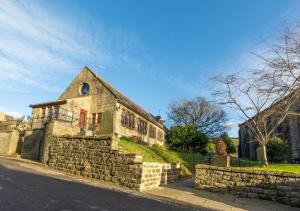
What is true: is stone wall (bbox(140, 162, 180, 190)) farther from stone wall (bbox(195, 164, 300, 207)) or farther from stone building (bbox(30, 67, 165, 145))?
stone building (bbox(30, 67, 165, 145))

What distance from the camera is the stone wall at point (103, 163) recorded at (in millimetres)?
11469

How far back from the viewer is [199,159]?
2409 centimetres

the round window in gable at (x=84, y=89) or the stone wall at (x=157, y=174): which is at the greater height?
the round window in gable at (x=84, y=89)

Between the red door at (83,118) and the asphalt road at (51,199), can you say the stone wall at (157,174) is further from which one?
the red door at (83,118)

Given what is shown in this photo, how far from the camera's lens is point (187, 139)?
29047mm

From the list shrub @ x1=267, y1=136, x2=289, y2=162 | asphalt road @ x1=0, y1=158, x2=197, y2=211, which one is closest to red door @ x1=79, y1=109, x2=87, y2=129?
asphalt road @ x1=0, y1=158, x2=197, y2=211

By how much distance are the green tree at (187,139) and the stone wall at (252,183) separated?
15.9 meters

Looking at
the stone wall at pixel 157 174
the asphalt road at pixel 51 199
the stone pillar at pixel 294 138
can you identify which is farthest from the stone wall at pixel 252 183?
the stone pillar at pixel 294 138

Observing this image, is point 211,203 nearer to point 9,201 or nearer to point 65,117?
point 9,201

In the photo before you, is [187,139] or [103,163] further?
[187,139]

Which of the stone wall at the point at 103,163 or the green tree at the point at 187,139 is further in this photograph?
the green tree at the point at 187,139

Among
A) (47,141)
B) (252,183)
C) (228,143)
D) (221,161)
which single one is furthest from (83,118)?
(228,143)

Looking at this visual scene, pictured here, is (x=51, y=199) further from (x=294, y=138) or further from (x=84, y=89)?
(x=294, y=138)

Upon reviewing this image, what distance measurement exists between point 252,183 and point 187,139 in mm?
17727
